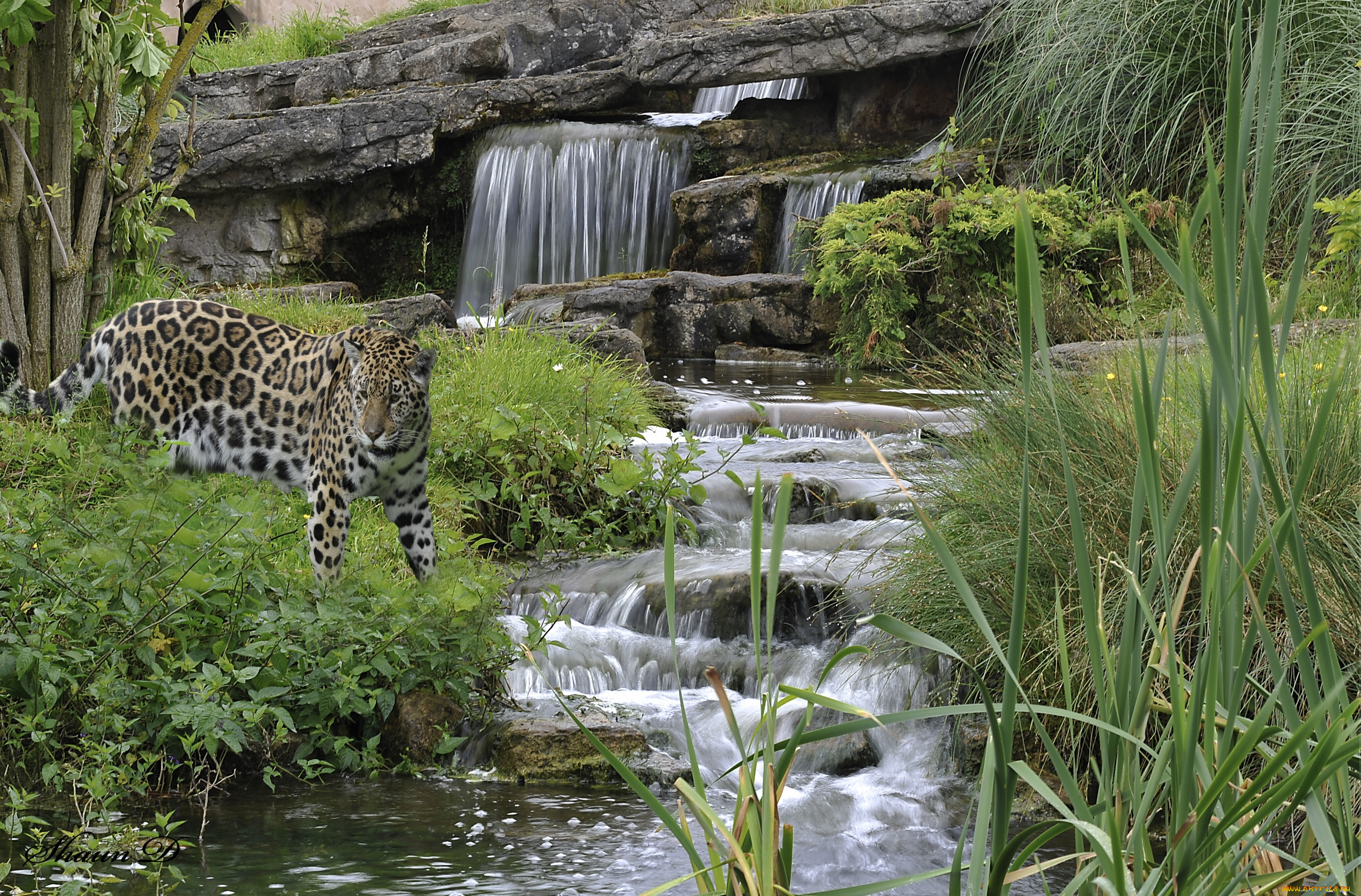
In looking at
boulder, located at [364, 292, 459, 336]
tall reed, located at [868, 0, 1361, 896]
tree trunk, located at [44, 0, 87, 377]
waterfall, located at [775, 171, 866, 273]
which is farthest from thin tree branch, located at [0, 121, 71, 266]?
waterfall, located at [775, 171, 866, 273]

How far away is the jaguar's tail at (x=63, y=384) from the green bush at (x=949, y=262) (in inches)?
265

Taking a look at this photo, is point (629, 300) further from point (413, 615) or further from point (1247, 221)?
point (1247, 221)

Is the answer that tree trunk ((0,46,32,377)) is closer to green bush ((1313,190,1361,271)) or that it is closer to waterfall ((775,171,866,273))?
green bush ((1313,190,1361,271))

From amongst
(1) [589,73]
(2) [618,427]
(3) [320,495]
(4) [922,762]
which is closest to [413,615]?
(3) [320,495]

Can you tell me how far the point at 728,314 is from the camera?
Answer: 498 inches

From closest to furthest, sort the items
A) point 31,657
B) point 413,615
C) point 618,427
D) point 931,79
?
point 31,657
point 413,615
point 618,427
point 931,79

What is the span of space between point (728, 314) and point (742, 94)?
16.8ft

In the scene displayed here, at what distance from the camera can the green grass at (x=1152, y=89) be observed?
384 inches

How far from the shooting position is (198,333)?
5.63 meters

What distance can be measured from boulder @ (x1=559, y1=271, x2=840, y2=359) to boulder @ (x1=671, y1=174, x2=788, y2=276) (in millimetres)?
1122

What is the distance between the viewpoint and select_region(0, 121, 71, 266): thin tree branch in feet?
19.6

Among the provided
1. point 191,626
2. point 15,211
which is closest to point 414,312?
point 15,211

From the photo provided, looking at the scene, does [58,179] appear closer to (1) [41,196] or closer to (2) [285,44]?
(1) [41,196]

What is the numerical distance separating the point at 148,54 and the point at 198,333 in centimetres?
143
